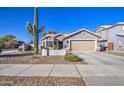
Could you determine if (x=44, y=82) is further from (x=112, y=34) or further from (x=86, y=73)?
(x=112, y=34)

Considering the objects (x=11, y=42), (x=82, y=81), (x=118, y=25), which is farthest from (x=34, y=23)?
(x=11, y=42)

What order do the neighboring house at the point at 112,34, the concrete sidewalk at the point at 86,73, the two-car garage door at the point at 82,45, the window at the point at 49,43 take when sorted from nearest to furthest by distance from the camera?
1. the concrete sidewalk at the point at 86,73
2. the two-car garage door at the point at 82,45
3. the neighboring house at the point at 112,34
4. the window at the point at 49,43

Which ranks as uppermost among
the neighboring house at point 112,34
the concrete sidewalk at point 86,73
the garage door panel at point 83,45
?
the neighboring house at point 112,34

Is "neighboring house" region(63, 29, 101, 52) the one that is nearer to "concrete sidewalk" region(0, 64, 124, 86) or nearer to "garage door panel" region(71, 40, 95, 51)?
"garage door panel" region(71, 40, 95, 51)

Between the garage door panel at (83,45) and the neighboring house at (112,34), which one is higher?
the neighboring house at (112,34)

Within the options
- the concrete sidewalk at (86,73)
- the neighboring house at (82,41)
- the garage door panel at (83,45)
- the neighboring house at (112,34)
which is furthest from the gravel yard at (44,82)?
the neighboring house at (112,34)

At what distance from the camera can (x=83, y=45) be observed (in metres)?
36.3

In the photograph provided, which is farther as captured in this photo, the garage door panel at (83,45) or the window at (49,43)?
the window at (49,43)

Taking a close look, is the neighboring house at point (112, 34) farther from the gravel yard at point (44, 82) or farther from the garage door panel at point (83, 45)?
the gravel yard at point (44, 82)

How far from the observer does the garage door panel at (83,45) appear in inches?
1425
